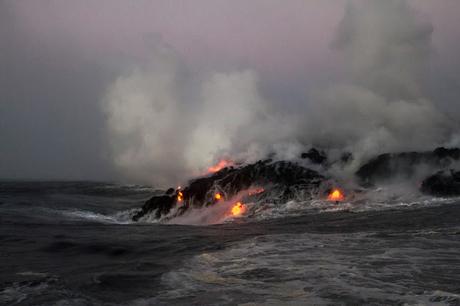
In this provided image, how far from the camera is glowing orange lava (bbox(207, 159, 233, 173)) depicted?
102 feet

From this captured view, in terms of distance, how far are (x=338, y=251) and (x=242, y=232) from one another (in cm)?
570

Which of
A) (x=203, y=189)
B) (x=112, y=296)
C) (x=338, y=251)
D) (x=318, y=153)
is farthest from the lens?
(x=318, y=153)

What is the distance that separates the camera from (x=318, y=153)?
30.7 m

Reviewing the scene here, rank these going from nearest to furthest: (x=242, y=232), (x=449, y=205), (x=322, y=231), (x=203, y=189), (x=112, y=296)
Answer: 1. (x=112, y=296)
2. (x=322, y=231)
3. (x=242, y=232)
4. (x=449, y=205)
5. (x=203, y=189)

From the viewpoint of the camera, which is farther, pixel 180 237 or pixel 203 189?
pixel 203 189

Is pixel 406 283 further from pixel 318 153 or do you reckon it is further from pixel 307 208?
pixel 318 153

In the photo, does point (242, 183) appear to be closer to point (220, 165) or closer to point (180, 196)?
point (180, 196)

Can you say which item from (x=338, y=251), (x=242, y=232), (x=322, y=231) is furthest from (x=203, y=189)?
(x=338, y=251)

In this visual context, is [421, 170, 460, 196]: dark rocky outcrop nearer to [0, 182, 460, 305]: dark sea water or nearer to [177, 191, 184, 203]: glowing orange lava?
[0, 182, 460, 305]: dark sea water

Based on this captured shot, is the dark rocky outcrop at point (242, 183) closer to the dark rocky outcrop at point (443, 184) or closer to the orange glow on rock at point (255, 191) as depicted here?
the orange glow on rock at point (255, 191)

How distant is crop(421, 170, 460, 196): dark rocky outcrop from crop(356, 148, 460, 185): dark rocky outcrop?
129 centimetres


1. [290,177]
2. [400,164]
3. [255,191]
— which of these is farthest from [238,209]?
[400,164]

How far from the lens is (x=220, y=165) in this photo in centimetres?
3180

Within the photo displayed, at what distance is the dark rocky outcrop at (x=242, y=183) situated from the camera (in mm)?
26906
